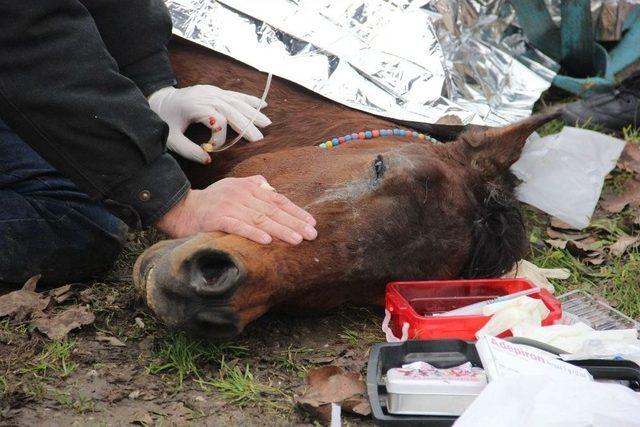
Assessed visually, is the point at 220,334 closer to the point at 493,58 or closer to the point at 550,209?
the point at 550,209

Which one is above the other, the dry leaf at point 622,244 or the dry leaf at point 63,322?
the dry leaf at point 622,244

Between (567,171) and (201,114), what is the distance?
211cm

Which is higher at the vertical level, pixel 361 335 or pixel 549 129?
pixel 549 129

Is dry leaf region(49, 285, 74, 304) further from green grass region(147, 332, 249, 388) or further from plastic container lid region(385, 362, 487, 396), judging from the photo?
plastic container lid region(385, 362, 487, 396)

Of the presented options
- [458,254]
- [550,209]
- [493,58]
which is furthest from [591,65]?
[458,254]

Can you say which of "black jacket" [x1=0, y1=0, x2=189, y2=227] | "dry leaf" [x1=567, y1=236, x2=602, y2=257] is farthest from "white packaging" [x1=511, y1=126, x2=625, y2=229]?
"black jacket" [x1=0, y1=0, x2=189, y2=227]

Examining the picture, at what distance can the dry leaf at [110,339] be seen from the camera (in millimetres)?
3160

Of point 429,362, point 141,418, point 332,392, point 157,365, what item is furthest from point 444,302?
point 141,418

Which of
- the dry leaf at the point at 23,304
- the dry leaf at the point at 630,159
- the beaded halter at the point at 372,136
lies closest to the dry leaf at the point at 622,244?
the dry leaf at the point at 630,159

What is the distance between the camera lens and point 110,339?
125 inches

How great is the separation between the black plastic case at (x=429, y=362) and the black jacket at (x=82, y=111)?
0.93m

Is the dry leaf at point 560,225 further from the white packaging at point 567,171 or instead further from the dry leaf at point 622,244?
the dry leaf at point 622,244

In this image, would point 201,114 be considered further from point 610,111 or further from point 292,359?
point 610,111

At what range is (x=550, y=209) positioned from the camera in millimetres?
4641
